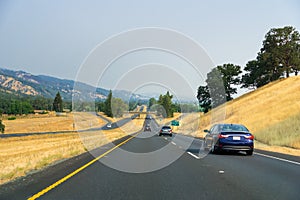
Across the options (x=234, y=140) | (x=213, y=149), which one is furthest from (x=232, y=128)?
(x=213, y=149)

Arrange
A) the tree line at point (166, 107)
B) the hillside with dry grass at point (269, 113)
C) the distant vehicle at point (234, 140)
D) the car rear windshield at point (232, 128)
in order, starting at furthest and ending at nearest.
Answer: the tree line at point (166, 107), the hillside with dry grass at point (269, 113), the car rear windshield at point (232, 128), the distant vehicle at point (234, 140)

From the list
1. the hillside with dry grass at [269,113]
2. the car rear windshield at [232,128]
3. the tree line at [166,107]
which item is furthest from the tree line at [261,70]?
the car rear windshield at [232,128]

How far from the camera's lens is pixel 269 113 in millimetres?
63656

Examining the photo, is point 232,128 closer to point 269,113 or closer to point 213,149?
point 213,149

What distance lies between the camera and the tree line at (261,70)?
267 ft

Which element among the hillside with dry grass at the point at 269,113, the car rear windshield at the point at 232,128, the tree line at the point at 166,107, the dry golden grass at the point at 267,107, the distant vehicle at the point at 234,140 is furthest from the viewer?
the tree line at the point at 166,107

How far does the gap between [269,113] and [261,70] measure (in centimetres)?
2601

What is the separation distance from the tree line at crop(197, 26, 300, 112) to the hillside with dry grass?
3885mm

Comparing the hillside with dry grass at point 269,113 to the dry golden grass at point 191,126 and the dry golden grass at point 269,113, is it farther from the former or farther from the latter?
the dry golden grass at point 191,126

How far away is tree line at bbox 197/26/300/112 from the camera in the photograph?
81375mm

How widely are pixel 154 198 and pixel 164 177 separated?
3290mm

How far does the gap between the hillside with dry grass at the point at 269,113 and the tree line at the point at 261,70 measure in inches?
153

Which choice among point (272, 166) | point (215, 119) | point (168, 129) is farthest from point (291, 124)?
point (215, 119)

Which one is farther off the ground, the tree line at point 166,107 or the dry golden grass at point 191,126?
the tree line at point 166,107
